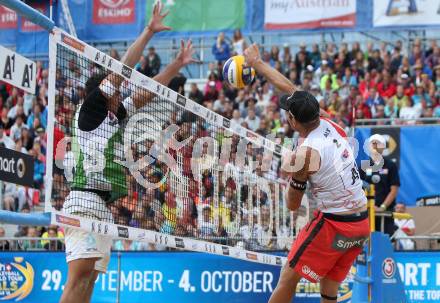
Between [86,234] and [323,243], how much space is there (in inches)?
83.0

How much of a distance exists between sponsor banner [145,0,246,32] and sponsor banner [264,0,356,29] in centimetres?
78

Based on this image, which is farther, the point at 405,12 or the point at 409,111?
the point at 405,12

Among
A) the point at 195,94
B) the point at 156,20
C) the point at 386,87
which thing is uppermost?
the point at 195,94

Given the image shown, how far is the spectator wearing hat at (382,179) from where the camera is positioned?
479 inches

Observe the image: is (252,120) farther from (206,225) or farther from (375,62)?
(206,225)

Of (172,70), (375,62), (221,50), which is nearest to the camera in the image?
(172,70)

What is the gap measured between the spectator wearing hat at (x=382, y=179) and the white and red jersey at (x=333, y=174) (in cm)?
331

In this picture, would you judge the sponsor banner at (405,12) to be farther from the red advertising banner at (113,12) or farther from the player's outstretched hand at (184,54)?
the player's outstretched hand at (184,54)

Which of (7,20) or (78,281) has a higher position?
(7,20)

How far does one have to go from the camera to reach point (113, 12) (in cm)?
2370

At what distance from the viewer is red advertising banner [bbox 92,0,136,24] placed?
926 inches

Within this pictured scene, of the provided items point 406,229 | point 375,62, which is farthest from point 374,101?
point 406,229

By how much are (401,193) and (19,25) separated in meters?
11.0

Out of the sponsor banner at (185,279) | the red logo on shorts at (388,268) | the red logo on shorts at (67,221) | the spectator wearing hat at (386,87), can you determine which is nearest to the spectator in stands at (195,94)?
the spectator wearing hat at (386,87)
